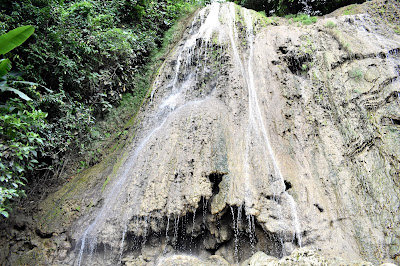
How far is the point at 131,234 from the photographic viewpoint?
19.1 ft

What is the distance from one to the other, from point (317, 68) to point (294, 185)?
4.17 metres

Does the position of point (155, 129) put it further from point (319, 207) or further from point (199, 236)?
point (319, 207)

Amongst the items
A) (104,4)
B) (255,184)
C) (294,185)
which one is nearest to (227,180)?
(255,184)

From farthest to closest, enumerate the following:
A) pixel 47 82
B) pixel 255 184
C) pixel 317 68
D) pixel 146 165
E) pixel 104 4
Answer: pixel 104 4, pixel 317 68, pixel 47 82, pixel 146 165, pixel 255 184

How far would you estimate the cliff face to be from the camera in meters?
5.49

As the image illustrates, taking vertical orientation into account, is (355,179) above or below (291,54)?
below

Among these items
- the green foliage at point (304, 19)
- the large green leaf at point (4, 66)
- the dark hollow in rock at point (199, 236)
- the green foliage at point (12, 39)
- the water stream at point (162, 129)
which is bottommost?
the dark hollow in rock at point (199, 236)

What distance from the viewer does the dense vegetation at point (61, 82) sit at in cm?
558

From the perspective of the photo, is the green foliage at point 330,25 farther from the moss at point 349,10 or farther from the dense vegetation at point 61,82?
the dense vegetation at point 61,82

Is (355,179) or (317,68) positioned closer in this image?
(355,179)

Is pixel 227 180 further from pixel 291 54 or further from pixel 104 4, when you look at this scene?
pixel 104 4

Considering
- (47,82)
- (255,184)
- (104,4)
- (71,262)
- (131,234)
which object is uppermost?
(104,4)

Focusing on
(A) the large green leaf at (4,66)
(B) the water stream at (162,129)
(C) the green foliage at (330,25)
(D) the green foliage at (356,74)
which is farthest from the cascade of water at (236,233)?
(C) the green foliage at (330,25)

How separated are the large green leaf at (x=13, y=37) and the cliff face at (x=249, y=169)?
3.55m
